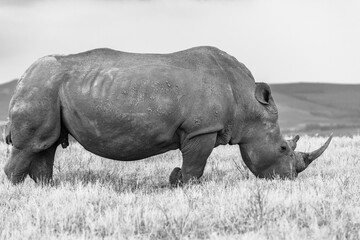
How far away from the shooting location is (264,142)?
739 centimetres

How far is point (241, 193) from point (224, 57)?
2086mm

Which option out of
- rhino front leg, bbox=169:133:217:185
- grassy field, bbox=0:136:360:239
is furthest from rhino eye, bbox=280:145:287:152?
rhino front leg, bbox=169:133:217:185

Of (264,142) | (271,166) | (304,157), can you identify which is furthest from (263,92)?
(304,157)

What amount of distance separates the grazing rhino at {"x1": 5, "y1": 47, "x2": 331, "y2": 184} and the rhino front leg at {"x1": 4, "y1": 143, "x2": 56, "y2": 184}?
0.01 meters

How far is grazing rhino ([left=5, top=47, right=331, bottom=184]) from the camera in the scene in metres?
6.74

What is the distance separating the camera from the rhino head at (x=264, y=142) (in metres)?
7.35

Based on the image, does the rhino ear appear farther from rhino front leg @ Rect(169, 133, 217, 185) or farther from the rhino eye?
rhino front leg @ Rect(169, 133, 217, 185)

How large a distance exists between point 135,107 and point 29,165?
163 centimetres

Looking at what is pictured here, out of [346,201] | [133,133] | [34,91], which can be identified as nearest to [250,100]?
[133,133]

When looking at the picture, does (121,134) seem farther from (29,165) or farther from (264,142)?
(264,142)

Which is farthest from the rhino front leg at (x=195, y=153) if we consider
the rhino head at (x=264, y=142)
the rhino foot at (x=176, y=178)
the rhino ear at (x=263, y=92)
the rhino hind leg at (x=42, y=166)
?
the rhino hind leg at (x=42, y=166)

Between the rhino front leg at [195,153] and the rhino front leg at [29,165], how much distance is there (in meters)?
1.68

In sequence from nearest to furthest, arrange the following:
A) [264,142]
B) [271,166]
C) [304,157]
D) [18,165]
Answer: [18,165] < [264,142] < [271,166] < [304,157]

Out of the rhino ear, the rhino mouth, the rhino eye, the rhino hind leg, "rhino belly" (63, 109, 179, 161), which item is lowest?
the rhino hind leg
